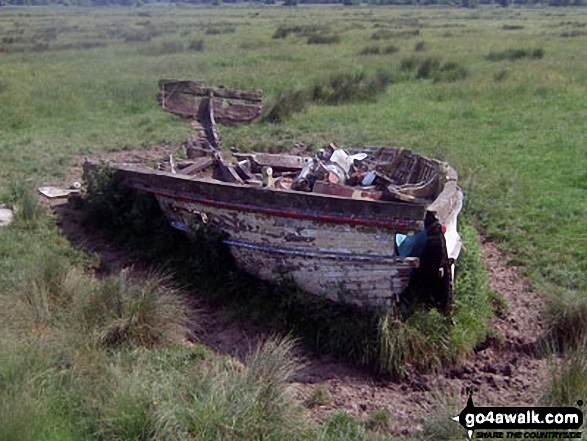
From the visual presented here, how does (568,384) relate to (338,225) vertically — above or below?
below

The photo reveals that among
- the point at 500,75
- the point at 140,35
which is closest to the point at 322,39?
the point at 140,35

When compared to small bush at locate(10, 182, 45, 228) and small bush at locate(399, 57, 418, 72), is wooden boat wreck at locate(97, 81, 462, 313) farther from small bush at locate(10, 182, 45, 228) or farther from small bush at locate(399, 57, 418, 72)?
small bush at locate(399, 57, 418, 72)

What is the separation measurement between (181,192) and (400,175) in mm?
2572

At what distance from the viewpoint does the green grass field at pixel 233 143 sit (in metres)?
4.44

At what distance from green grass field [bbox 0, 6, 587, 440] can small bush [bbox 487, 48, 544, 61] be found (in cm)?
10

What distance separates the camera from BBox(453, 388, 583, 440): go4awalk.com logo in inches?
168

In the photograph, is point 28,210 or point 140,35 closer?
point 28,210

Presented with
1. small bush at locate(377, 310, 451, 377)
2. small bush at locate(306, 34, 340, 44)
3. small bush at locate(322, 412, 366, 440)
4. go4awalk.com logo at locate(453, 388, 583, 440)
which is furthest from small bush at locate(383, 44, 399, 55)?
go4awalk.com logo at locate(453, 388, 583, 440)

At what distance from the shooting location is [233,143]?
1241 centimetres

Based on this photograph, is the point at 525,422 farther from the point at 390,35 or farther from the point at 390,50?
the point at 390,35

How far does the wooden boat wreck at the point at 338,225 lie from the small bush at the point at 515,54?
17039 mm

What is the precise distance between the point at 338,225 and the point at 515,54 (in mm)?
19669

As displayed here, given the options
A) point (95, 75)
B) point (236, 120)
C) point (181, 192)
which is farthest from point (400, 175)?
point (95, 75)

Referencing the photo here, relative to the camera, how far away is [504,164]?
1110cm
